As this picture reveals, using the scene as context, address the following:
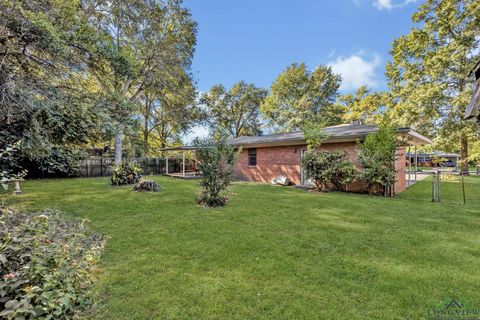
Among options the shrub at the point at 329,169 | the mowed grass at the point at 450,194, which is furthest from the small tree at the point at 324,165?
the mowed grass at the point at 450,194

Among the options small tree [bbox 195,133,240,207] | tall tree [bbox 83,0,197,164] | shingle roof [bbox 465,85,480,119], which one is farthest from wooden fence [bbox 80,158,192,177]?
shingle roof [bbox 465,85,480,119]

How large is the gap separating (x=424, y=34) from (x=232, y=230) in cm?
2274

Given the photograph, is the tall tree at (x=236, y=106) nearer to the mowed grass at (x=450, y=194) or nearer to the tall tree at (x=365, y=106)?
the tall tree at (x=365, y=106)

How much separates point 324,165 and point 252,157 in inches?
223

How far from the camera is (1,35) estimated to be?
3547mm

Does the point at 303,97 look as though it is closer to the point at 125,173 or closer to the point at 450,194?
the point at 450,194

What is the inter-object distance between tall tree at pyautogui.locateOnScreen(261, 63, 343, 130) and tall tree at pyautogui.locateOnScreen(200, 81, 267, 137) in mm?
3243

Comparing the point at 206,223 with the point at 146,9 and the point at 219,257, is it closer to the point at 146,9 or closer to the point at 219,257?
the point at 219,257

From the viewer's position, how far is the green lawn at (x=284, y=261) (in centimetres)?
260

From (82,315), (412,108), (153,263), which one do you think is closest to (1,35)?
(153,263)

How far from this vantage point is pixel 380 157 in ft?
29.1

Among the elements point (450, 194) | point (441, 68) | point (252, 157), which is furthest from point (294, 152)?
point (441, 68)

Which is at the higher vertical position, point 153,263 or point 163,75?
point 163,75

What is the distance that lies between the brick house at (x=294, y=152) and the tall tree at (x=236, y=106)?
1509 cm
